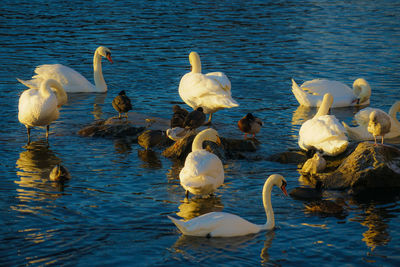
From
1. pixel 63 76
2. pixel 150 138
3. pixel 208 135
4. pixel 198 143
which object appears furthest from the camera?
pixel 63 76

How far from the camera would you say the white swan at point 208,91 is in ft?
49.6

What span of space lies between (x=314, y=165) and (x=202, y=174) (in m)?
2.72

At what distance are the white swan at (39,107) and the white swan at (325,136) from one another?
547cm

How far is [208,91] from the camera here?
15.3 meters

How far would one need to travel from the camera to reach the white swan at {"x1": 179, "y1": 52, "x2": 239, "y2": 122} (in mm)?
15117

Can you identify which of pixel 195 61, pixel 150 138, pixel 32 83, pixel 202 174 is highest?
pixel 195 61

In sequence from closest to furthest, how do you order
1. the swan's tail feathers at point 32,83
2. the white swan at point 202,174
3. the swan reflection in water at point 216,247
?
the swan reflection in water at point 216,247, the white swan at point 202,174, the swan's tail feathers at point 32,83

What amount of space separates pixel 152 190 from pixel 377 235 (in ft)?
12.9

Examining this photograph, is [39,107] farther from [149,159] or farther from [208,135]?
[208,135]

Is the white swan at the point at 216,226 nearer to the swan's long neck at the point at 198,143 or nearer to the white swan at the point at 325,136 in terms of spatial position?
the swan's long neck at the point at 198,143

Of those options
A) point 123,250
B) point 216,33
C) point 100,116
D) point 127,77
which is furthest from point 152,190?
point 216,33

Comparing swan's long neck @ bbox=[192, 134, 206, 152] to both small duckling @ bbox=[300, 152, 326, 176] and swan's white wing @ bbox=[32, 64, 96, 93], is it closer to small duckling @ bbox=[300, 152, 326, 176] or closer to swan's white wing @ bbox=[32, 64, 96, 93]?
small duckling @ bbox=[300, 152, 326, 176]

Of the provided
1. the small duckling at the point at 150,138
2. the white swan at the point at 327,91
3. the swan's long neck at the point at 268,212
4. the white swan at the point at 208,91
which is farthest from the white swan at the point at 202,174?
the white swan at the point at 327,91

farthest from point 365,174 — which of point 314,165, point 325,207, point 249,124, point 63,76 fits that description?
point 63,76
